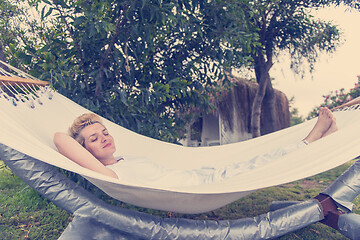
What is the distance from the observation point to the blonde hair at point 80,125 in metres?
1.70

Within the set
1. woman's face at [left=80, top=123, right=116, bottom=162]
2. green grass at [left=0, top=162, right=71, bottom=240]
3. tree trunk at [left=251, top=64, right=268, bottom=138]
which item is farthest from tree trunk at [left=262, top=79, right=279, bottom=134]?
woman's face at [left=80, top=123, right=116, bottom=162]

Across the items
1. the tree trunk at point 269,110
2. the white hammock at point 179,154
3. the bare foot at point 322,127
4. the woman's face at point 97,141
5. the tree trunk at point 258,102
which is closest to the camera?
the white hammock at point 179,154

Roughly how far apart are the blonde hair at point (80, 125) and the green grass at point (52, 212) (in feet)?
2.72

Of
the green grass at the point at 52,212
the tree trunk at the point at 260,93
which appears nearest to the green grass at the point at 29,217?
the green grass at the point at 52,212

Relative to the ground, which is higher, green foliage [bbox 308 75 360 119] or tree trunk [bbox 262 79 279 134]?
green foliage [bbox 308 75 360 119]

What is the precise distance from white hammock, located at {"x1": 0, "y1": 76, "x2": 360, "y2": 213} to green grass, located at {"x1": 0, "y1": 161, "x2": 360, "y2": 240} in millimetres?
611

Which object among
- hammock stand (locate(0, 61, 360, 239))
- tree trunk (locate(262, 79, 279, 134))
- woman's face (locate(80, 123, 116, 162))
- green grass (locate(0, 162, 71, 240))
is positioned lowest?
green grass (locate(0, 162, 71, 240))

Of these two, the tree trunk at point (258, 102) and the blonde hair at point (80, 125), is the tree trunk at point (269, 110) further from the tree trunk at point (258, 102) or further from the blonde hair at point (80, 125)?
the blonde hair at point (80, 125)

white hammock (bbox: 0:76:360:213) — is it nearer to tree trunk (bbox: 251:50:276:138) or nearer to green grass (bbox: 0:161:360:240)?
green grass (bbox: 0:161:360:240)

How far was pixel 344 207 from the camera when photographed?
165 centimetres

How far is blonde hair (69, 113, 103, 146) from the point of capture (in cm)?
170

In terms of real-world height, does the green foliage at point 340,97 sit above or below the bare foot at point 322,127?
above

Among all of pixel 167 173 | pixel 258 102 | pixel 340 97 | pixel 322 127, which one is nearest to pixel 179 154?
pixel 167 173

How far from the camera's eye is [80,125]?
1.72 metres
